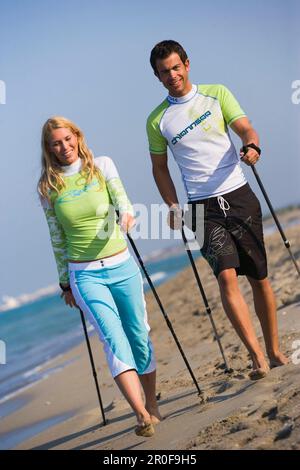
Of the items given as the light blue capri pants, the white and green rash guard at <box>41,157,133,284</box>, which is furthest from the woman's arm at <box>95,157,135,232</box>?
the light blue capri pants

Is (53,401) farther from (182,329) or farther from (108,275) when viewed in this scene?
(108,275)

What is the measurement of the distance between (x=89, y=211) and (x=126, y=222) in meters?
0.26

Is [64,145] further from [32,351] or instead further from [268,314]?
[32,351]

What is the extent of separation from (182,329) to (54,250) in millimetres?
6435

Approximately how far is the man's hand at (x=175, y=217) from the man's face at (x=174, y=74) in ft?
2.50

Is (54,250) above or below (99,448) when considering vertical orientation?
above

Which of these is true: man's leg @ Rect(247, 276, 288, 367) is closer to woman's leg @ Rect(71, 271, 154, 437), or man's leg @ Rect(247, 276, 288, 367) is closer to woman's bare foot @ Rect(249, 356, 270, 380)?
woman's bare foot @ Rect(249, 356, 270, 380)

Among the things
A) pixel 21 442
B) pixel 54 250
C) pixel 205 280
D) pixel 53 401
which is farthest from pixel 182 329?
pixel 54 250

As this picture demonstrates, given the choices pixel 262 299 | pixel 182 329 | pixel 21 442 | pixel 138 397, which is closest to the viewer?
pixel 138 397

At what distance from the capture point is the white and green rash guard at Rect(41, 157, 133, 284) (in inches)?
225

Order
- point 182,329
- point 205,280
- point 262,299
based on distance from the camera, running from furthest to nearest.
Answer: point 205,280 → point 182,329 → point 262,299

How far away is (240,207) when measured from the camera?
20.2ft

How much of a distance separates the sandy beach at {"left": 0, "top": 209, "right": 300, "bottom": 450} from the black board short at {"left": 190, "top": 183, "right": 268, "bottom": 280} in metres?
0.75

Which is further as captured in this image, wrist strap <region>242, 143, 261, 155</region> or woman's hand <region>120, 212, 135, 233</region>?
wrist strap <region>242, 143, 261, 155</region>
